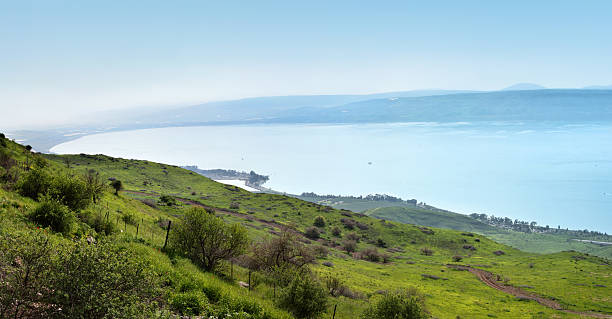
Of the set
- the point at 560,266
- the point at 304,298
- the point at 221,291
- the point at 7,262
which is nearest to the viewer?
the point at 7,262

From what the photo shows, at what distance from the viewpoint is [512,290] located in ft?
160

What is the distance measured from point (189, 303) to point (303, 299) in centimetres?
680

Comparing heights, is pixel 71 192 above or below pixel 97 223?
above

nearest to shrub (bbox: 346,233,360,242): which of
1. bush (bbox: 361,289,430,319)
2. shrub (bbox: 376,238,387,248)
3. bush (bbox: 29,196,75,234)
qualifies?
shrub (bbox: 376,238,387,248)

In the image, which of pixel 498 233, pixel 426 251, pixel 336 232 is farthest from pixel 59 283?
pixel 498 233

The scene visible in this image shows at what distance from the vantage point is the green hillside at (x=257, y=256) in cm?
1106

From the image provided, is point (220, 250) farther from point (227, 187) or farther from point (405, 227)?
point (227, 187)

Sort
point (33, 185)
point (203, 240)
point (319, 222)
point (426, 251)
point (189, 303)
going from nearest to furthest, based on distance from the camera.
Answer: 1. point (189, 303)
2. point (203, 240)
3. point (33, 185)
4. point (426, 251)
5. point (319, 222)

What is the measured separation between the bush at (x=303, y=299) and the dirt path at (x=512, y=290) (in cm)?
4465

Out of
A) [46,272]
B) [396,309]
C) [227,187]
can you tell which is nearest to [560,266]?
[396,309]

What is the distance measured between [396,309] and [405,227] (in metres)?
77.8

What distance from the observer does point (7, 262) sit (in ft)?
21.7

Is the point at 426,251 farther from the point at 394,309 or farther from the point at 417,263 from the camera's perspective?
the point at 394,309

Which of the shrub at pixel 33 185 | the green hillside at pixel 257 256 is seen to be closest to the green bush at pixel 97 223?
the green hillside at pixel 257 256
